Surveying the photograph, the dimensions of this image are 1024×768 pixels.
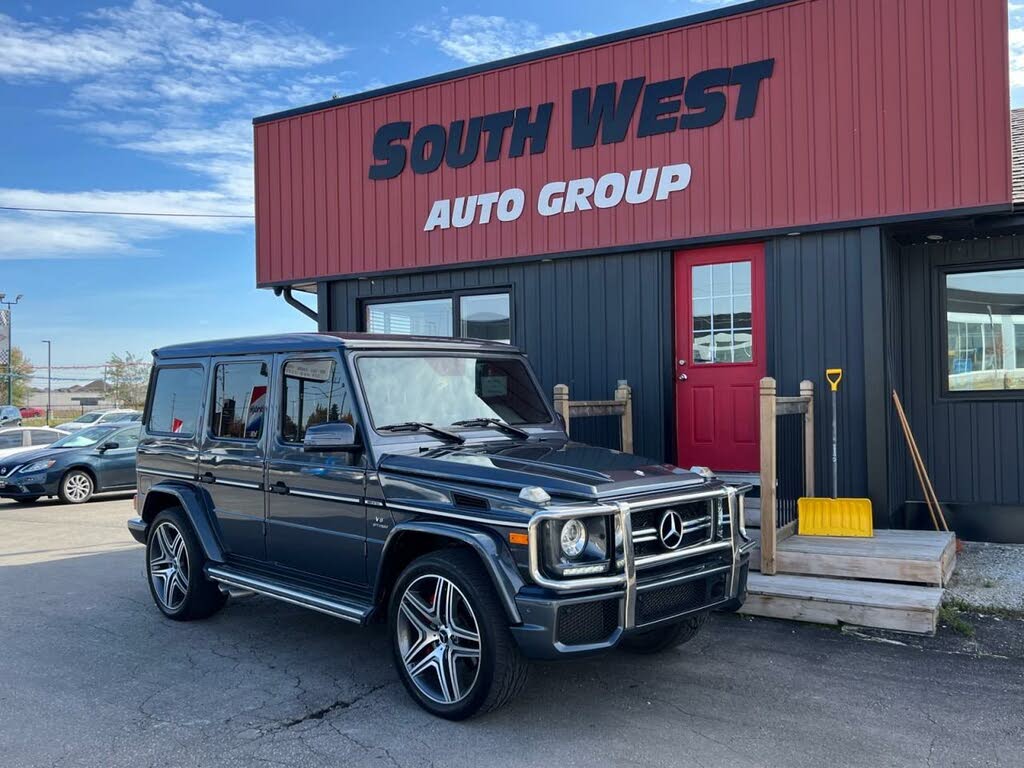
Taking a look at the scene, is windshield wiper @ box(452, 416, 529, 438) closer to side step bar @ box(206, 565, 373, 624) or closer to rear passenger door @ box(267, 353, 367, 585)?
rear passenger door @ box(267, 353, 367, 585)

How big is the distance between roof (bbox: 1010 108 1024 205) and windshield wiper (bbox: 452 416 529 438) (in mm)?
4902

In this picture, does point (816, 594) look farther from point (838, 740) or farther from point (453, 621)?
point (453, 621)

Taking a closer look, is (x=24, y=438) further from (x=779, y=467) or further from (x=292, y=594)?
(x=779, y=467)

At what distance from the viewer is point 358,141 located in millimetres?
10453

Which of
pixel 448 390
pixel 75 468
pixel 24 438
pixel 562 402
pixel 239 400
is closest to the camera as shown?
pixel 448 390

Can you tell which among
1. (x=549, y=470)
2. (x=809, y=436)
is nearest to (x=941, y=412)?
(x=809, y=436)

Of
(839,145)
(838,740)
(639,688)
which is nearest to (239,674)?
(639,688)

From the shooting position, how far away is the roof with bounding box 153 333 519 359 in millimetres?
5027

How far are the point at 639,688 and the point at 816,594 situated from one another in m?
1.82

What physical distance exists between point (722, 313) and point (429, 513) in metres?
4.93

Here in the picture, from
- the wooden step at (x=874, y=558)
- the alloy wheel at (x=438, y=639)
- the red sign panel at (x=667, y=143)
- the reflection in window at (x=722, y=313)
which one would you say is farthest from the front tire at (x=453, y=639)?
the red sign panel at (x=667, y=143)

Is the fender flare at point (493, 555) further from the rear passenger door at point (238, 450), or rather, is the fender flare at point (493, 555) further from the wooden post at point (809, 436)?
the wooden post at point (809, 436)

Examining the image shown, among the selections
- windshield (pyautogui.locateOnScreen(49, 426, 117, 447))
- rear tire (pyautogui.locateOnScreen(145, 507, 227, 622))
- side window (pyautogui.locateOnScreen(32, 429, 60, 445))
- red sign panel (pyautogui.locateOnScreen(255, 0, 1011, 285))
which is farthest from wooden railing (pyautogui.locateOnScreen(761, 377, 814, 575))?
side window (pyautogui.locateOnScreen(32, 429, 60, 445))

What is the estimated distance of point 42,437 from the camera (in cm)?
1648
